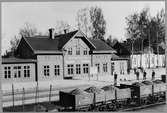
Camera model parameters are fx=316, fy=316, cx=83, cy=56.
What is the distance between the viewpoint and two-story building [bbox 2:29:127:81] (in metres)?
8.03

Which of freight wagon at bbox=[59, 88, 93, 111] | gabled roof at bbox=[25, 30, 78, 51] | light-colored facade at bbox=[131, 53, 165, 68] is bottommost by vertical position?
freight wagon at bbox=[59, 88, 93, 111]

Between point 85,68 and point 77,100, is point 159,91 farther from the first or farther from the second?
point 77,100

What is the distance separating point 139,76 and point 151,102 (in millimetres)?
757

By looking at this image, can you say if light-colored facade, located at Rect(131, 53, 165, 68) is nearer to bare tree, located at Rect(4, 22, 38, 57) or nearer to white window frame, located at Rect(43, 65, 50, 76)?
white window frame, located at Rect(43, 65, 50, 76)

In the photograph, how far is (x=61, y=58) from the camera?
27.3 ft

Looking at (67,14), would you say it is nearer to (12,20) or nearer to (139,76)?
(12,20)

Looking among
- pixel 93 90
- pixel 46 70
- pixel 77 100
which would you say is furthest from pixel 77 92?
pixel 46 70

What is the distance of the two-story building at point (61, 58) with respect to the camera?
26.3 ft

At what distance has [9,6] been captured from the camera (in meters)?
7.67

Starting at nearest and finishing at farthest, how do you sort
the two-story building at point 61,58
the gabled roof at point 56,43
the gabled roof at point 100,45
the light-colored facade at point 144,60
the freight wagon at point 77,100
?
the freight wagon at point 77,100, the gabled roof at point 56,43, the two-story building at point 61,58, the gabled roof at point 100,45, the light-colored facade at point 144,60

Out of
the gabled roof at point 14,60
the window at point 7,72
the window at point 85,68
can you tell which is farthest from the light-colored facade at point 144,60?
the window at point 7,72

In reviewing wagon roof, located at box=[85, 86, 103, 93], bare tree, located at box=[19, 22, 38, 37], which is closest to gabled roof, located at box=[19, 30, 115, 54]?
bare tree, located at box=[19, 22, 38, 37]

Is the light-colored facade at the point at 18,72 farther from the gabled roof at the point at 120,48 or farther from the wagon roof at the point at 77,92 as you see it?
the gabled roof at the point at 120,48

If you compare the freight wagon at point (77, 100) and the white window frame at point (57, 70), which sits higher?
the white window frame at point (57, 70)
